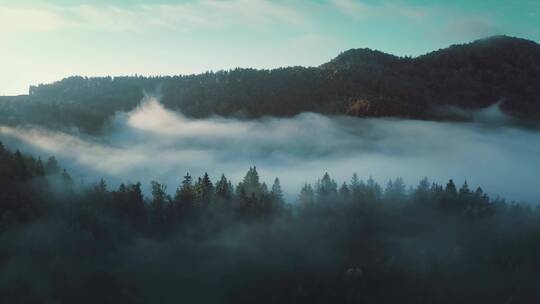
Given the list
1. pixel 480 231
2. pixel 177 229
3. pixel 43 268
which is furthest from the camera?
pixel 480 231

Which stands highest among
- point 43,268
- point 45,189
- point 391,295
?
point 45,189

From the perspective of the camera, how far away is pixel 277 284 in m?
113

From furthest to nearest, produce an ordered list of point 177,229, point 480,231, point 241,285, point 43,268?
point 480,231, point 177,229, point 241,285, point 43,268

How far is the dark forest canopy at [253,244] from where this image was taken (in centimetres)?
10438

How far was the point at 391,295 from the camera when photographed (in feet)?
378

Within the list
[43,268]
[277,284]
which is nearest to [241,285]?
[277,284]

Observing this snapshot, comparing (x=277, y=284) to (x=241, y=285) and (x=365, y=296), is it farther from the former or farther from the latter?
(x=365, y=296)

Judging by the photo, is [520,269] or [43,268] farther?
[520,269]

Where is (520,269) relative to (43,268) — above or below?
below

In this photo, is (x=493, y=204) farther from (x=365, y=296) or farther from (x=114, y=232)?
(x=114, y=232)

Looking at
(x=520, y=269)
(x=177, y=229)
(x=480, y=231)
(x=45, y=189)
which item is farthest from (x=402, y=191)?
(x=45, y=189)

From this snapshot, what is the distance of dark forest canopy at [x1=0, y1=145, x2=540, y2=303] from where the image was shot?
10438 centimetres

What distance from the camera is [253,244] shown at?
12088cm

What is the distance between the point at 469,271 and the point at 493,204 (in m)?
27.0
